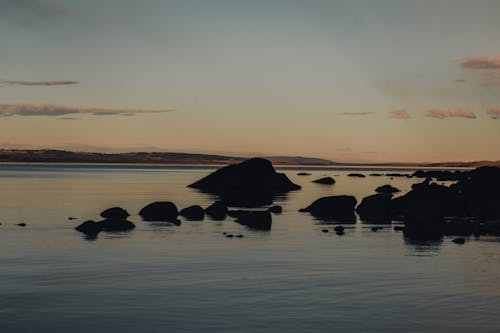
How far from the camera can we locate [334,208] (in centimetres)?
6019

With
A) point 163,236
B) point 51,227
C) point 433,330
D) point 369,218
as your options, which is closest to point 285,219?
point 369,218

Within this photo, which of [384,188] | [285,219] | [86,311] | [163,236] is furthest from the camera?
[384,188]

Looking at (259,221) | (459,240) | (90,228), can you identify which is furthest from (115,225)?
(459,240)

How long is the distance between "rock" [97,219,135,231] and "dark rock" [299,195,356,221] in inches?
740

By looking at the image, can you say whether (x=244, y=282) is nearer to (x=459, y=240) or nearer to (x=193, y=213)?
(x=459, y=240)

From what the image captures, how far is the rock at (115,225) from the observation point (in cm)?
4397

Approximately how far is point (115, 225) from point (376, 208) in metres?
24.7

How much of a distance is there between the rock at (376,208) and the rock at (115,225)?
21.6 m

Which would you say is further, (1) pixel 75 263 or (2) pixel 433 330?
(1) pixel 75 263

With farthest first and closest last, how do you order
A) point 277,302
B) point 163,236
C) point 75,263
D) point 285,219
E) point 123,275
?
point 285,219, point 163,236, point 75,263, point 123,275, point 277,302

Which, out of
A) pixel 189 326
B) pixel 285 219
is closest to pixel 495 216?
pixel 285 219

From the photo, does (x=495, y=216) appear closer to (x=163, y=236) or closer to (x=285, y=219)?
(x=285, y=219)

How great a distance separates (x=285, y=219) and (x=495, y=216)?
59.5 feet

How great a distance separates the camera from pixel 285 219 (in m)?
53.2
